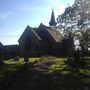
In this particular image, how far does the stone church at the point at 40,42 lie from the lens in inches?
2830

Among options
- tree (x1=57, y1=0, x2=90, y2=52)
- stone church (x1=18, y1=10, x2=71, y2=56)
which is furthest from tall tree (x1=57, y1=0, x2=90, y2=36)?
stone church (x1=18, y1=10, x2=71, y2=56)

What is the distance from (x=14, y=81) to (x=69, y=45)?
59.4 m

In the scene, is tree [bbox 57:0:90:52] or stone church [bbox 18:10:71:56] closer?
tree [bbox 57:0:90:52]

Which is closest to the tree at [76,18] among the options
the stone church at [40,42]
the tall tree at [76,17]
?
the tall tree at [76,17]

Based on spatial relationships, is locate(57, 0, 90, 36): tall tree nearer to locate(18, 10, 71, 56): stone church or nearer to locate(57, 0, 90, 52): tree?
locate(57, 0, 90, 52): tree

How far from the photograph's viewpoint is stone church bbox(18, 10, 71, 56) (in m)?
71.9

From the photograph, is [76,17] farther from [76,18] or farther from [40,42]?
[40,42]

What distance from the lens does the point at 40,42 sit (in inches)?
2827

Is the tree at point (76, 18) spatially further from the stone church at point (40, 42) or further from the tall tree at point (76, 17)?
the stone church at point (40, 42)

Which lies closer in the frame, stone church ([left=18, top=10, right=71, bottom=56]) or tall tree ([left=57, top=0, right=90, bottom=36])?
tall tree ([left=57, top=0, right=90, bottom=36])

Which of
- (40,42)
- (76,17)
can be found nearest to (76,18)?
(76,17)

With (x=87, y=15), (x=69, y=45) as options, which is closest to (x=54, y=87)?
(x=87, y=15)

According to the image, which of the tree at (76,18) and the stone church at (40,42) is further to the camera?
the stone church at (40,42)

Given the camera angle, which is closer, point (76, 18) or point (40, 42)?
point (76, 18)
